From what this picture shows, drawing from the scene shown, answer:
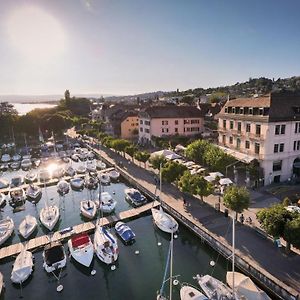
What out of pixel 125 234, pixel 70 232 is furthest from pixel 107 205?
pixel 125 234

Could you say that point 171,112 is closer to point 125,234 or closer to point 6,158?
point 6,158

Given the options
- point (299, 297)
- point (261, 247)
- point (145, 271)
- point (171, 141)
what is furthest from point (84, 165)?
point (299, 297)

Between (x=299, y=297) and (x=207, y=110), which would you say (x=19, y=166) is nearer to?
(x=207, y=110)

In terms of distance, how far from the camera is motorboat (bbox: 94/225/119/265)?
2992 cm

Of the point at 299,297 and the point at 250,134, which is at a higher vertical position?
the point at 250,134

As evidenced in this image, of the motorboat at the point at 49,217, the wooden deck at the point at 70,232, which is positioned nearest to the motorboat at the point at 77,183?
the motorboat at the point at 49,217

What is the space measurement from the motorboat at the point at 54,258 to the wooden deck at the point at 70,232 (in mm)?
3810

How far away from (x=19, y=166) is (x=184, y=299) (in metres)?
61.2

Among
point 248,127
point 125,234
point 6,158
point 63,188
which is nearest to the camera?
point 125,234

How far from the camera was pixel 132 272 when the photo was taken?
2911cm

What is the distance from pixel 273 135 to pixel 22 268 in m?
40.2

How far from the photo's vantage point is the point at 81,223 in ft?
131

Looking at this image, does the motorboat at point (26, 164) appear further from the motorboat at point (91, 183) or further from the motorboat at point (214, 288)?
the motorboat at point (214, 288)

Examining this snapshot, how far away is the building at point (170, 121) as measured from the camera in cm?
8069
